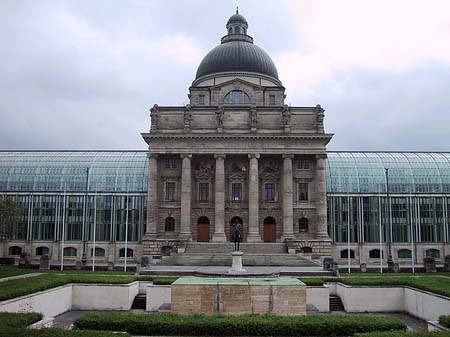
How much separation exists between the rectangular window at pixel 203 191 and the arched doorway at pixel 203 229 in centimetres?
257

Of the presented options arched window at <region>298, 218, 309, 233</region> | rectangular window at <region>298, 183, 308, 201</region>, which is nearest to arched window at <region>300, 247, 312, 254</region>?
arched window at <region>298, 218, 309, 233</region>

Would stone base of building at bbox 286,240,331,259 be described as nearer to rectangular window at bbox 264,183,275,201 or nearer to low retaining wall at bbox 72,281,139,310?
rectangular window at bbox 264,183,275,201

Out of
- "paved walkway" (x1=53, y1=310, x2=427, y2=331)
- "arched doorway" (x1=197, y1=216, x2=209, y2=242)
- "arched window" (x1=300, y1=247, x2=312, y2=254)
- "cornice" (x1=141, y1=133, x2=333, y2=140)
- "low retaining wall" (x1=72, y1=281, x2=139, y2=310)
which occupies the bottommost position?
"paved walkway" (x1=53, y1=310, x2=427, y2=331)

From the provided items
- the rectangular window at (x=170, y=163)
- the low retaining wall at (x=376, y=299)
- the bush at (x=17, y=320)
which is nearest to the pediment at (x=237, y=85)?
the rectangular window at (x=170, y=163)

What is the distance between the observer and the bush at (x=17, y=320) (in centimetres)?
1773

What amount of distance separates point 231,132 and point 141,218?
729 inches

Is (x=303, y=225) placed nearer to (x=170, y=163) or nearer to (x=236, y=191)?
(x=236, y=191)

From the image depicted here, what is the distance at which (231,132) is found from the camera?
6588 centimetres

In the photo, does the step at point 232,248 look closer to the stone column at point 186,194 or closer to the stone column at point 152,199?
the stone column at point 186,194

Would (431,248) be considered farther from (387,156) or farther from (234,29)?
(234,29)

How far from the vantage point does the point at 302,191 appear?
2653 inches

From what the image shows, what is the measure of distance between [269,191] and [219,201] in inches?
289

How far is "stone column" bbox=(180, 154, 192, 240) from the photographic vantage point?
6462cm

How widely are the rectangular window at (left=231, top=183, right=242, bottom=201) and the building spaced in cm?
Answer: 27
